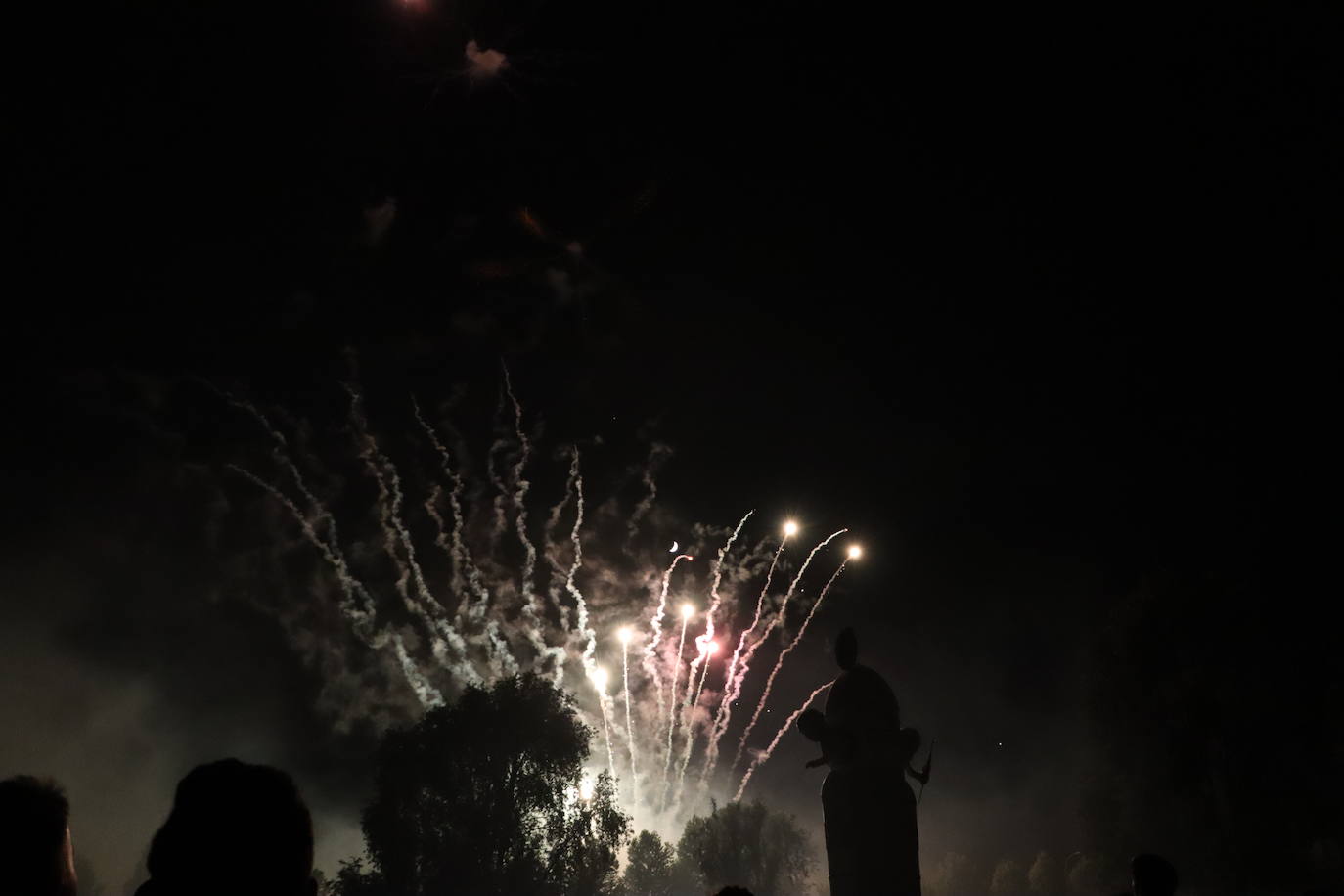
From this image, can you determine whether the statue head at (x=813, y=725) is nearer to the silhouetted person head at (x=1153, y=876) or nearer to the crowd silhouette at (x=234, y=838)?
the silhouetted person head at (x=1153, y=876)

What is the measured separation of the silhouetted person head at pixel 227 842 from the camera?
240 cm

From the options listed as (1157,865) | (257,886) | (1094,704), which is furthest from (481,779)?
(257,886)

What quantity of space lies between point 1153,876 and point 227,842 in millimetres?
6333

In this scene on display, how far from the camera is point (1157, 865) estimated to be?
599cm

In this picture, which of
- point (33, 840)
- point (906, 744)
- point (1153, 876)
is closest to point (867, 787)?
point (906, 744)

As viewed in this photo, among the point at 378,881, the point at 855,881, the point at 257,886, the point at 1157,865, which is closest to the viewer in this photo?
the point at 257,886

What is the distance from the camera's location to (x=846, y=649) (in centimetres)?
1781

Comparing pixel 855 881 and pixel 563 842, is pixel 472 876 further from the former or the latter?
pixel 855 881

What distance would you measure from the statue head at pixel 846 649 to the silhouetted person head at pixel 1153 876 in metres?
11.7

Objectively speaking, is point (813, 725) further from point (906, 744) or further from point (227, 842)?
point (227, 842)

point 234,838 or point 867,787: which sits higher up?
point 867,787

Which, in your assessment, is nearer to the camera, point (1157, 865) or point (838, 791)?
point (1157, 865)

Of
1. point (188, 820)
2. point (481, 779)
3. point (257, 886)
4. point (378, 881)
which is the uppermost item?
point (481, 779)

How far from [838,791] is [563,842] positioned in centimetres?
2552
